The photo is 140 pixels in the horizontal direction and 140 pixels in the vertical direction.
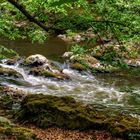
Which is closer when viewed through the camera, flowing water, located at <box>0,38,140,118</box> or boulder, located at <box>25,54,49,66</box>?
flowing water, located at <box>0,38,140,118</box>

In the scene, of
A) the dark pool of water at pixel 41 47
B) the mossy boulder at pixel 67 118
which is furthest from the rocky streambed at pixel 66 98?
the dark pool of water at pixel 41 47

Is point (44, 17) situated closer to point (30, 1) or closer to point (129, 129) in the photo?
point (30, 1)

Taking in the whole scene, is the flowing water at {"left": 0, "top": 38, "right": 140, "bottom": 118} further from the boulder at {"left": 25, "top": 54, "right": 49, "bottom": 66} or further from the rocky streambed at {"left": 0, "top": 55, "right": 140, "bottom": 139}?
the boulder at {"left": 25, "top": 54, "right": 49, "bottom": 66}

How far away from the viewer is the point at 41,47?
2964 cm

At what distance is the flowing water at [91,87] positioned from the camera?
1683 centimetres

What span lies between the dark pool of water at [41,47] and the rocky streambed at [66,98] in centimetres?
260

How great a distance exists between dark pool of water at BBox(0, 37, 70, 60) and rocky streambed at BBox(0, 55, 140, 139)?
8.52 feet

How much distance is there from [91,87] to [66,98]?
242 inches

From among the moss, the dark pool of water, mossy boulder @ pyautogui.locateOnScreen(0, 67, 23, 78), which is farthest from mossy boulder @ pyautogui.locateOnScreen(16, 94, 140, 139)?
the dark pool of water

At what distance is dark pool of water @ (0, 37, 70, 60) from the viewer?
89.3 feet

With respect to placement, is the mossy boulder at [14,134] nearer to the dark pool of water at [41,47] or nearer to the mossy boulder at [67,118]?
the mossy boulder at [67,118]

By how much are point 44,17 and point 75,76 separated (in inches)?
496

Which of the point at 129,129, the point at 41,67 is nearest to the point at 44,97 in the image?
the point at 129,129

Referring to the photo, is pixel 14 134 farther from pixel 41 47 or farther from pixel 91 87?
pixel 41 47
